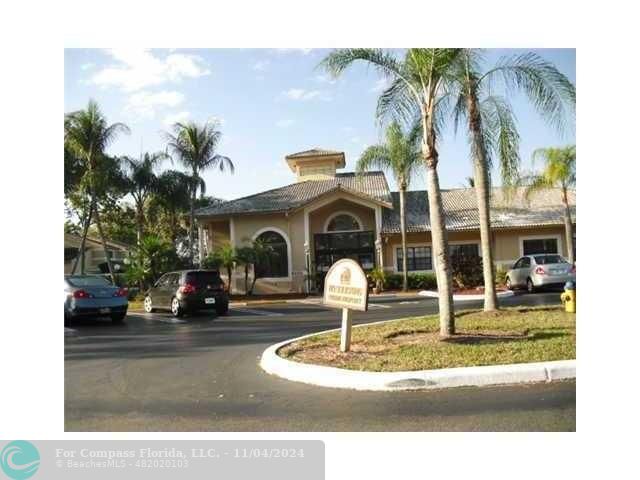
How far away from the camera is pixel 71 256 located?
27.1 feet

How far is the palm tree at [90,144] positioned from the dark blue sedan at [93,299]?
0.95 feet

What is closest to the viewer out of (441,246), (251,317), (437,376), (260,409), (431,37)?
(260,409)

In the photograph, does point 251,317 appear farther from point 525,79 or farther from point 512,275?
point 525,79

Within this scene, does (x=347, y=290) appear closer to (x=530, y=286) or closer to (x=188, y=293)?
(x=188, y=293)

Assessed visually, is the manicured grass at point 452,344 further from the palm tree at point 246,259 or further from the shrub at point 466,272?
the palm tree at point 246,259

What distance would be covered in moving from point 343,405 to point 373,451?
0.54m

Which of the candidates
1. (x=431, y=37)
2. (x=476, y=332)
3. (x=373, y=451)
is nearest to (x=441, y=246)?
(x=476, y=332)

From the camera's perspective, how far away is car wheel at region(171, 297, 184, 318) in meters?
12.1

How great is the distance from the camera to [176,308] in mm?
12273

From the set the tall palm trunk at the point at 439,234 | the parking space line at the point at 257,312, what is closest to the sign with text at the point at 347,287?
the tall palm trunk at the point at 439,234

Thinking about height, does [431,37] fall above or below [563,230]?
above

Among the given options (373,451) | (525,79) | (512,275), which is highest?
(525,79)

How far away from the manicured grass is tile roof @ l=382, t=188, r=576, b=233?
3.13m

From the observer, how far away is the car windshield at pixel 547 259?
11931mm
